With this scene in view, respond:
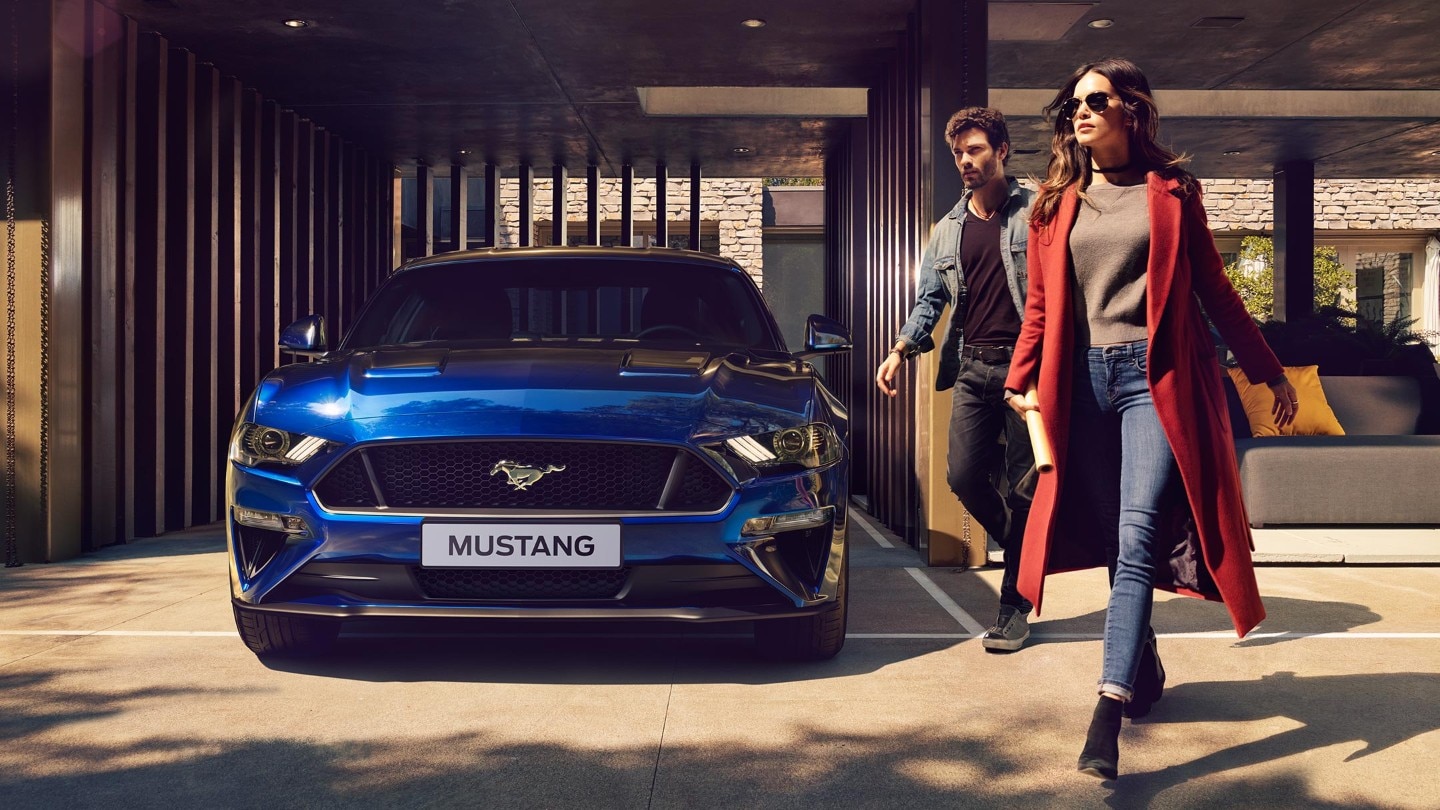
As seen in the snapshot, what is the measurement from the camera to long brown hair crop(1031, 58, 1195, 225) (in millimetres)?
3273

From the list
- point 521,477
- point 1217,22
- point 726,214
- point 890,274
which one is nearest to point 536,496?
point 521,477

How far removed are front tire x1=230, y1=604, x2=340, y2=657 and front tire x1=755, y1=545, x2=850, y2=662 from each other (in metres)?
1.34

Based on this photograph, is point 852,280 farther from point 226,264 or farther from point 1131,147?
point 1131,147

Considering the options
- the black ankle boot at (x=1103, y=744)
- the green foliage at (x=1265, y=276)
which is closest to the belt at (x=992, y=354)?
the black ankle boot at (x=1103, y=744)

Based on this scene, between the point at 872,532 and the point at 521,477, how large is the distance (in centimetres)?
520

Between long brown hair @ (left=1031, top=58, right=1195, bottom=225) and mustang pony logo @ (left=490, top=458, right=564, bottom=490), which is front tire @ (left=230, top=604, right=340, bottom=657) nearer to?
mustang pony logo @ (left=490, top=458, right=564, bottom=490)

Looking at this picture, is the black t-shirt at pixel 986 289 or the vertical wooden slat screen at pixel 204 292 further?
the vertical wooden slat screen at pixel 204 292

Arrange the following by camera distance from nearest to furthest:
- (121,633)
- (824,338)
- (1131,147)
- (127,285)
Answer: (1131,147), (121,633), (824,338), (127,285)

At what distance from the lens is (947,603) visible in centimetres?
573

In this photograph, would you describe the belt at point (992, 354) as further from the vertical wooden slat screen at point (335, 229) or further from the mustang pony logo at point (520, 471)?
the vertical wooden slat screen at point (335, 229)

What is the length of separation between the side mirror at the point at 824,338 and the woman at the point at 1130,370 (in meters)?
1.62

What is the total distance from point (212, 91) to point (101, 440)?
308cm

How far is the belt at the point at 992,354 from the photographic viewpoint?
14.8ft

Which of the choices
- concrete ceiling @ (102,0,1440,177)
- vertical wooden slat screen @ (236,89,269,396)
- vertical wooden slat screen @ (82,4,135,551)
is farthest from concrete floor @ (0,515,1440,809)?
vertical wooden slat screen @ (236,89,269,396)
